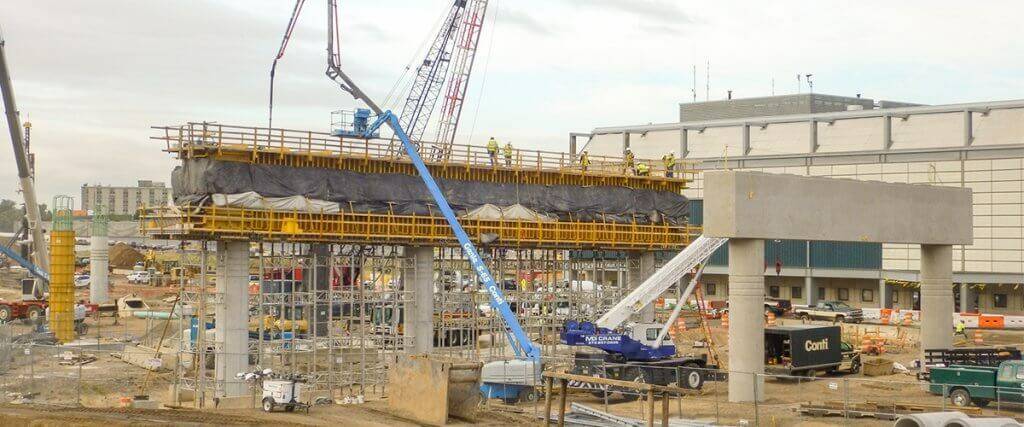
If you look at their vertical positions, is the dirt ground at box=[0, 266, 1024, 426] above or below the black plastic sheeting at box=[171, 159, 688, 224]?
below

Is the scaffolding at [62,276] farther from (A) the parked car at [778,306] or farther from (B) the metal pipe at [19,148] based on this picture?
(A) the parked car at [778,306]

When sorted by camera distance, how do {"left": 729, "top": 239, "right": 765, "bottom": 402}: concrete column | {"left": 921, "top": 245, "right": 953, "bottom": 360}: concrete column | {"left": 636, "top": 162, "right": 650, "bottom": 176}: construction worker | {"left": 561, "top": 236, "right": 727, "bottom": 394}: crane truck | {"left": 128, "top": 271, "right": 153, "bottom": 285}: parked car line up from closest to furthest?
{"left": 729, "top": 239, "right": 765, "bottom": 402}: concrete column → {"left": 561, "top": 236, "right": 727, "bottom": 394}: crane truck → {"left": 921, "top": 245, "right": 953, "bottom": 360}: concrete column → {"left": 636, "top": 162, "right": 650, "bottom": 176}: construction worker → {"left": 128, "top": 271, "right": 153, "bottom": 285}: parked car

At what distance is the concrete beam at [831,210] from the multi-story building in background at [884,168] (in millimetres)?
26644

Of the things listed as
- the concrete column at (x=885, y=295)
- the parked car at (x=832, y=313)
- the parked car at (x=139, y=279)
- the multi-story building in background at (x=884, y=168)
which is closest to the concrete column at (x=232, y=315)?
the multi-story building in background at (x=884, y=168)

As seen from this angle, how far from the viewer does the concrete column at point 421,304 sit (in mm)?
46469

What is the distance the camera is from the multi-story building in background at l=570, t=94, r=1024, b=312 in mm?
78438

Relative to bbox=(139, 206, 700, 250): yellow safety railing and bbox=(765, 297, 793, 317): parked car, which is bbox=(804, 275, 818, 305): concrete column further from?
bbox=(139, 206, 700, 250): yellow safety railing

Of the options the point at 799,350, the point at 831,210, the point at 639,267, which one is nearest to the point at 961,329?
the point at 639,267

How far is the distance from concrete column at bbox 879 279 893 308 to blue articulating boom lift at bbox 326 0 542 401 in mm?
45653

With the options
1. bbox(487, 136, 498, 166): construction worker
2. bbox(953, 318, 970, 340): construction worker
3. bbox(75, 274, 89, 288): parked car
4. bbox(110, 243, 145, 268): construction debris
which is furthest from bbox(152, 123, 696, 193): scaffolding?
bbox(110, 243, 145, 268): construction debris

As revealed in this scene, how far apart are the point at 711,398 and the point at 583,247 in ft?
44.3

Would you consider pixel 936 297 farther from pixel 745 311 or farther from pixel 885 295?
pixel 885 295

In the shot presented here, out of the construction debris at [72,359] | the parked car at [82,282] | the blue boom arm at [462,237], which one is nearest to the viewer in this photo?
the blue boom arm at [462,237]

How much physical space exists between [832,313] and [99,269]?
49.9m
